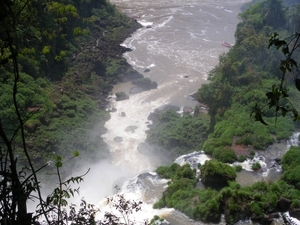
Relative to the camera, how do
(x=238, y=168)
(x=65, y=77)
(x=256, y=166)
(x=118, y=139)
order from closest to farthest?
1. (x=238, y=168)
2. (x=256, y=166)
3. (x=118, y=139)
4. (x=65, y=77)

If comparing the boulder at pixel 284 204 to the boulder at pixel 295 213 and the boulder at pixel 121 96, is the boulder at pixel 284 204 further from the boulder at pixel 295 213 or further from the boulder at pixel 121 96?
the boulder at pixel 121 96

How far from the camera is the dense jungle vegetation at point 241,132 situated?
14797mm

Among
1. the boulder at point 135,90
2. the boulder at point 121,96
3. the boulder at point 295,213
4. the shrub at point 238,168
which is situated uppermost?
the boulder at point 135,90

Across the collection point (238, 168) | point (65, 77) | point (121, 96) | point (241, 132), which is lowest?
point (238, 168)

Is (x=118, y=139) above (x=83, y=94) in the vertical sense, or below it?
below

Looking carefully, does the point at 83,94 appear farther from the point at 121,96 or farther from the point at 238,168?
the point at 238,168

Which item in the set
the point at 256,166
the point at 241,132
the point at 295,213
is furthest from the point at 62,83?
the point at 295,213

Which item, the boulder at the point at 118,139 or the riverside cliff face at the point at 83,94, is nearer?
the riverside cliff face at the point at 83,94

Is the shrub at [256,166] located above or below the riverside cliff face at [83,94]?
below

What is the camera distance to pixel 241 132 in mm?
20953

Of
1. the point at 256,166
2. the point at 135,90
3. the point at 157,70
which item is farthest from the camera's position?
the point at 157,70

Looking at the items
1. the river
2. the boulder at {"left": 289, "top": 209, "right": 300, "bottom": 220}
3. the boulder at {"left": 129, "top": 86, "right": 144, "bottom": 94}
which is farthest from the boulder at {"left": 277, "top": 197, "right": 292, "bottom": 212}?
the boulder at {"left": 129, "top": 86, "right": 144, "bottom": 94}

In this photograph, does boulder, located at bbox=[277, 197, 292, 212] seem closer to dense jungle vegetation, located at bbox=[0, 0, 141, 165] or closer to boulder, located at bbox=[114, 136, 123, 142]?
dense jungle vegetation, located at bbox=[0, 0, 141, 165]

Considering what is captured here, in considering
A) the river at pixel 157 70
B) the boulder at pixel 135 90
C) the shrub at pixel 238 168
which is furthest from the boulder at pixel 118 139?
the shrub at pixel 238 168
